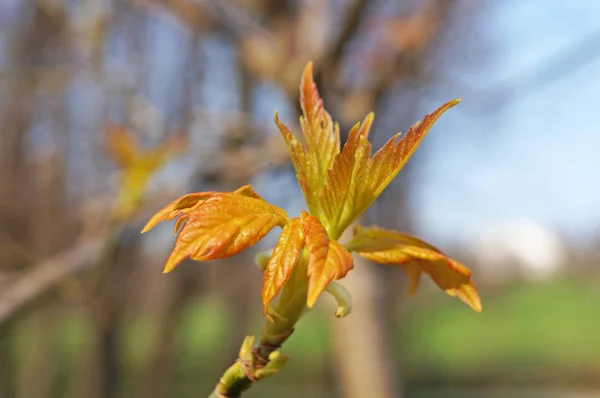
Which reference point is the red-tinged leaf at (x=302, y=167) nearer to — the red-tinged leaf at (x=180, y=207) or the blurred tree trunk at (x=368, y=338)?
the red-tinged leaf at (x=180, y=207)

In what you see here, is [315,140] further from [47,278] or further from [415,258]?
[47,278]

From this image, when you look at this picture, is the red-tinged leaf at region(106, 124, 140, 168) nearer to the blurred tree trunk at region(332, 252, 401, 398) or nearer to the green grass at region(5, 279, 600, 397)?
the blurred tree trunk at region(332, 252, 401, 398)

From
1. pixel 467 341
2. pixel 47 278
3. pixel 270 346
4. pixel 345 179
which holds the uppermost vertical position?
pixel 467 341

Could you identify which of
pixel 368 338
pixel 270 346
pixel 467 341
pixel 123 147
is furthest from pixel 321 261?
pixel 467 341

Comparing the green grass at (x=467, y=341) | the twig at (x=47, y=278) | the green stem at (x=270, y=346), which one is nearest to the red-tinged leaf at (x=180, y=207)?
the green stem at (x=270, y=346)

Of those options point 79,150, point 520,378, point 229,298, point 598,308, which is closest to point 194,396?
→ point 229,298

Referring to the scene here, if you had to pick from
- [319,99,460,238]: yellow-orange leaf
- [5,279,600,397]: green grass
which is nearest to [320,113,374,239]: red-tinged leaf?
[319,99,460,238]: yellow-orange leaf
